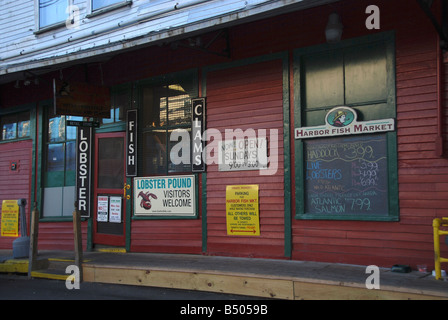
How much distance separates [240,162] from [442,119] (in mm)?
3333

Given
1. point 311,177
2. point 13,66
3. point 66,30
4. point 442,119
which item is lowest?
point 311,177

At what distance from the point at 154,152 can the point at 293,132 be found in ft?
10.1

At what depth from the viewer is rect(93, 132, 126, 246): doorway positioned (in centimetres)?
978

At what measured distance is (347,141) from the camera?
7.23 m

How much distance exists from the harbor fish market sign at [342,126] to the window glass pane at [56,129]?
5.94 m

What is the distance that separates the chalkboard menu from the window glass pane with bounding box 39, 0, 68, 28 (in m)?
7.51

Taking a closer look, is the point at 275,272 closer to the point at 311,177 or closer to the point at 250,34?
the point at 311,177

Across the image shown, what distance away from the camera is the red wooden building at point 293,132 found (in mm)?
6609

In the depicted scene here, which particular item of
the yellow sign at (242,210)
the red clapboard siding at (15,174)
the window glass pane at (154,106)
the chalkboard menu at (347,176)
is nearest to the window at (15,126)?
the red clapboard siding at (15,174)

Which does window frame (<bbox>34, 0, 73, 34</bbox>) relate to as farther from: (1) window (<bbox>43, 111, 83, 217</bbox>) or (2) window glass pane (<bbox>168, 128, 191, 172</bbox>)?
(2) window glass pane (<bbox>168, 128, 191, 172</bbox>)

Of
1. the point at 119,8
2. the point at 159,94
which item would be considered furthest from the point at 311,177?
the point at 119,8

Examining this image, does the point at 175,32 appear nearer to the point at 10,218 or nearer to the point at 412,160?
the point at 412,160

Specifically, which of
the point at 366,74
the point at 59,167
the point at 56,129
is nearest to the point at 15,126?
the point at 56,129

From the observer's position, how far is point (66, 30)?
453 inches
